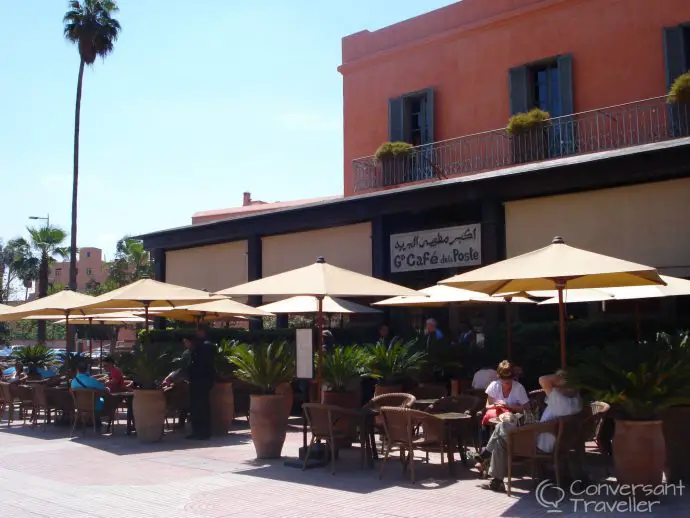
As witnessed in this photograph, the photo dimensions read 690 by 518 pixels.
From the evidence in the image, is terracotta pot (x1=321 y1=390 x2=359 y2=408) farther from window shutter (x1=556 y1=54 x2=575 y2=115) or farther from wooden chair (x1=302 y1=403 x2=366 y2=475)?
window shutter (x1=556 y1=54 x2=575 y2=115)

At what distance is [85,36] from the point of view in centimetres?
3306

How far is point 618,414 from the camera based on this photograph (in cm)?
730

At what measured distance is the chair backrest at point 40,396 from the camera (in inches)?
540

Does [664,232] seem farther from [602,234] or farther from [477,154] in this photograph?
[477,154]

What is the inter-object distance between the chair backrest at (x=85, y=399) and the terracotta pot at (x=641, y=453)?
28.3 feet

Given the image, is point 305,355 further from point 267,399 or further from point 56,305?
point 56,305

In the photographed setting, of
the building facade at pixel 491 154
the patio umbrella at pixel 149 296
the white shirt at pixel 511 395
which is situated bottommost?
the white shirt at pixel 511 395

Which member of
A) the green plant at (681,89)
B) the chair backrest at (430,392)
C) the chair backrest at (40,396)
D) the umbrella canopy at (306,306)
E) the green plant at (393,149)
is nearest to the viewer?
the chair backrest at (430,392)

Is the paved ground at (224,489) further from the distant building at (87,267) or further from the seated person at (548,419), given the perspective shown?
the distant building at (87,267)

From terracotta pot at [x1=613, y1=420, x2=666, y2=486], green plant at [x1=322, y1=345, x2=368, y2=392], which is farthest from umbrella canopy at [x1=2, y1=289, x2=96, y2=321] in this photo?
terracotta pot at [x1=613, y1=420, x2=666, y2=486]

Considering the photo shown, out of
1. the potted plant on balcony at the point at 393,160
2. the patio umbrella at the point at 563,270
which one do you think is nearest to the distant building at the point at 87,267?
the potted plant on balcony at the point at 393,160

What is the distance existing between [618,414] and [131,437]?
26.9ft

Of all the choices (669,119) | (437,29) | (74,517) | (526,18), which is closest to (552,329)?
(669,119)

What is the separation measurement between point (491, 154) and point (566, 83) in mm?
2385
